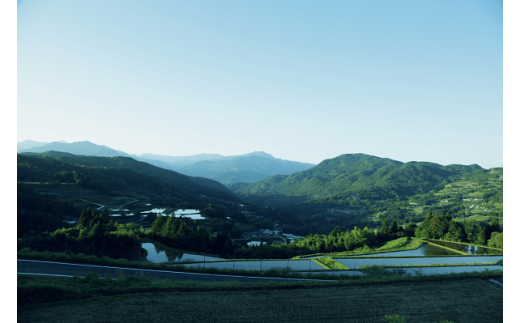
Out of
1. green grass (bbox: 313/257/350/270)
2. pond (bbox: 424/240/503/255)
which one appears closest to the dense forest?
pond (bbox: 424/240/503/255)

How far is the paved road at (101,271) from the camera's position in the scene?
18.0 metres

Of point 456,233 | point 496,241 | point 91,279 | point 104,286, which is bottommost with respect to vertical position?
point 456,233

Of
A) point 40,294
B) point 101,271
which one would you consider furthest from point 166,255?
point 40,294

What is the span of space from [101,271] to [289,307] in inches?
582

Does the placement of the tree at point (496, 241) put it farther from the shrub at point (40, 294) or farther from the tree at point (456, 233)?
the shrub at point (40, 294)

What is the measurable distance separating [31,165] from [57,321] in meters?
123

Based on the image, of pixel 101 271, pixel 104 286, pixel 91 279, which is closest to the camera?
pixel 104 286

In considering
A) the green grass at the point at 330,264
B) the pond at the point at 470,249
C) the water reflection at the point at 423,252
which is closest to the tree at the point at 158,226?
the green grass at the point at 330,264

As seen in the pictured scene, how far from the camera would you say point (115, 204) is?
88.2 meters

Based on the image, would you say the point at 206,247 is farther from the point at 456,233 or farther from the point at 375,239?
the point at 456,233

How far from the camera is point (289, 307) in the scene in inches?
566

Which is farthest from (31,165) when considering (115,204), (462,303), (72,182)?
(462,303)

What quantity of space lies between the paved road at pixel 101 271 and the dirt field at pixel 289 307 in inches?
175

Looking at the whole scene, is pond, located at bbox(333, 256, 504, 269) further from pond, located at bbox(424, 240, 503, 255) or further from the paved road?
the paved road
